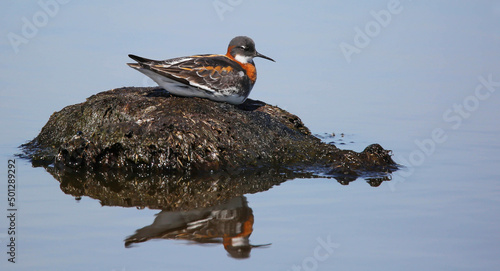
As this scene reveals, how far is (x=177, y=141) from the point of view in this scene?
33.7 feet

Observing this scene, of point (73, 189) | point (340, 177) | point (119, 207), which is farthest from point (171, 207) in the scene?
point (340, 177)

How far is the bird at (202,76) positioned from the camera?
10922 millimetres

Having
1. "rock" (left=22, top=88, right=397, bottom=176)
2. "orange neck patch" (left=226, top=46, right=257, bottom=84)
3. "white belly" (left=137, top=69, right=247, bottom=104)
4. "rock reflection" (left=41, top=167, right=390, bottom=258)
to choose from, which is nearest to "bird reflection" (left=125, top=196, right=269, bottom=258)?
"rock reflection" (left=41, top=167, right=390, bottom=258)

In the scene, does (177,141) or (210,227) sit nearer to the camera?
(210,227)

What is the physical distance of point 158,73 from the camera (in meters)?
10.9

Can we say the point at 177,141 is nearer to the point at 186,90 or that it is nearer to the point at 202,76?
the point at 186,90

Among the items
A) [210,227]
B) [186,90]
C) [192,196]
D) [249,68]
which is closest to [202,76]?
[186,90]

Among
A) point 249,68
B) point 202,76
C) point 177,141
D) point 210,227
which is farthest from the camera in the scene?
point 249,68

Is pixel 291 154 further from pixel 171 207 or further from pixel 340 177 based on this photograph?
pixel 171 207

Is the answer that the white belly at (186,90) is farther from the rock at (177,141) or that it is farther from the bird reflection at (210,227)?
the bird reflection at (210,227)

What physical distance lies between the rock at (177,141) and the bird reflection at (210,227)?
1.62 m

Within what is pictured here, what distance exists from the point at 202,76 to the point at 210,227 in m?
3.73

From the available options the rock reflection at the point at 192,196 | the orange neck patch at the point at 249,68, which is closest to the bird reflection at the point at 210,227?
the rock reflection at the point at 192,196

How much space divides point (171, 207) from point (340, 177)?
3197 millimetres
